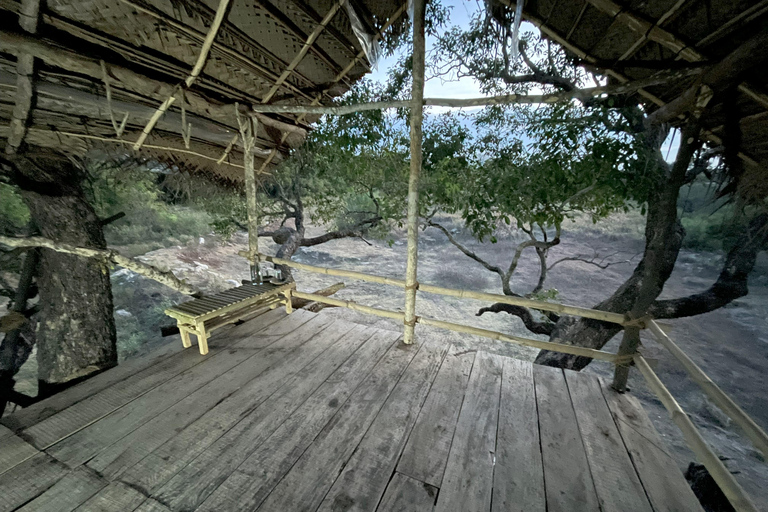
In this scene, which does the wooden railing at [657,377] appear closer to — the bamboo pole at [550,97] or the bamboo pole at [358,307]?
the bamboo pole at [358,307]

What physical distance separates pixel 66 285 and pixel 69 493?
349 centimetres

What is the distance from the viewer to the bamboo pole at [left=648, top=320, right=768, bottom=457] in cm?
124

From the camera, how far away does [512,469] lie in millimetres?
1644

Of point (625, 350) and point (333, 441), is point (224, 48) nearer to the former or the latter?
point (333, 441)

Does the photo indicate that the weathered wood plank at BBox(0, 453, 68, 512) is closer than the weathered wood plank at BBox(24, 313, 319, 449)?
Yes

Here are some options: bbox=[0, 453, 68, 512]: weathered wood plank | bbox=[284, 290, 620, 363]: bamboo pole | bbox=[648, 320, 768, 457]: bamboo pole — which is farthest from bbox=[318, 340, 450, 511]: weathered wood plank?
bbox=[648, 320, 768, 457]: bamboo pole

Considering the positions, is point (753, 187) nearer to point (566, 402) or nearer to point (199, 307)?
point (566, 402)

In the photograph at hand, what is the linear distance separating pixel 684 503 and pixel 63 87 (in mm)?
4755

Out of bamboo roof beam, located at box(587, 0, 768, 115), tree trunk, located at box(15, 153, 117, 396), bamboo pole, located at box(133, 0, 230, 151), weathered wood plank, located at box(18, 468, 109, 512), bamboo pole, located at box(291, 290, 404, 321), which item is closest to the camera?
weathered wood plank, located at box(18, 468, 109, 512)

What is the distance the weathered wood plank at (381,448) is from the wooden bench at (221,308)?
1.68 meters

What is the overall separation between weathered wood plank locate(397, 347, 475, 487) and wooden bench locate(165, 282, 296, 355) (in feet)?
6.31

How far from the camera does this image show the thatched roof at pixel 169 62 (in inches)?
79.1

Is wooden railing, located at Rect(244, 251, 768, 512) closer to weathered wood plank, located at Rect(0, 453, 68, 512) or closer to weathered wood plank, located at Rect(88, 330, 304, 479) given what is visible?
weathered wood plank, located at Rect(88, 330, 304, 479)

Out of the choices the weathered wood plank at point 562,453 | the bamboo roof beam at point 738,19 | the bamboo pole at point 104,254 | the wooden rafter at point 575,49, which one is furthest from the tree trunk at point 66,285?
the bamboo roof beam at point 738,19
